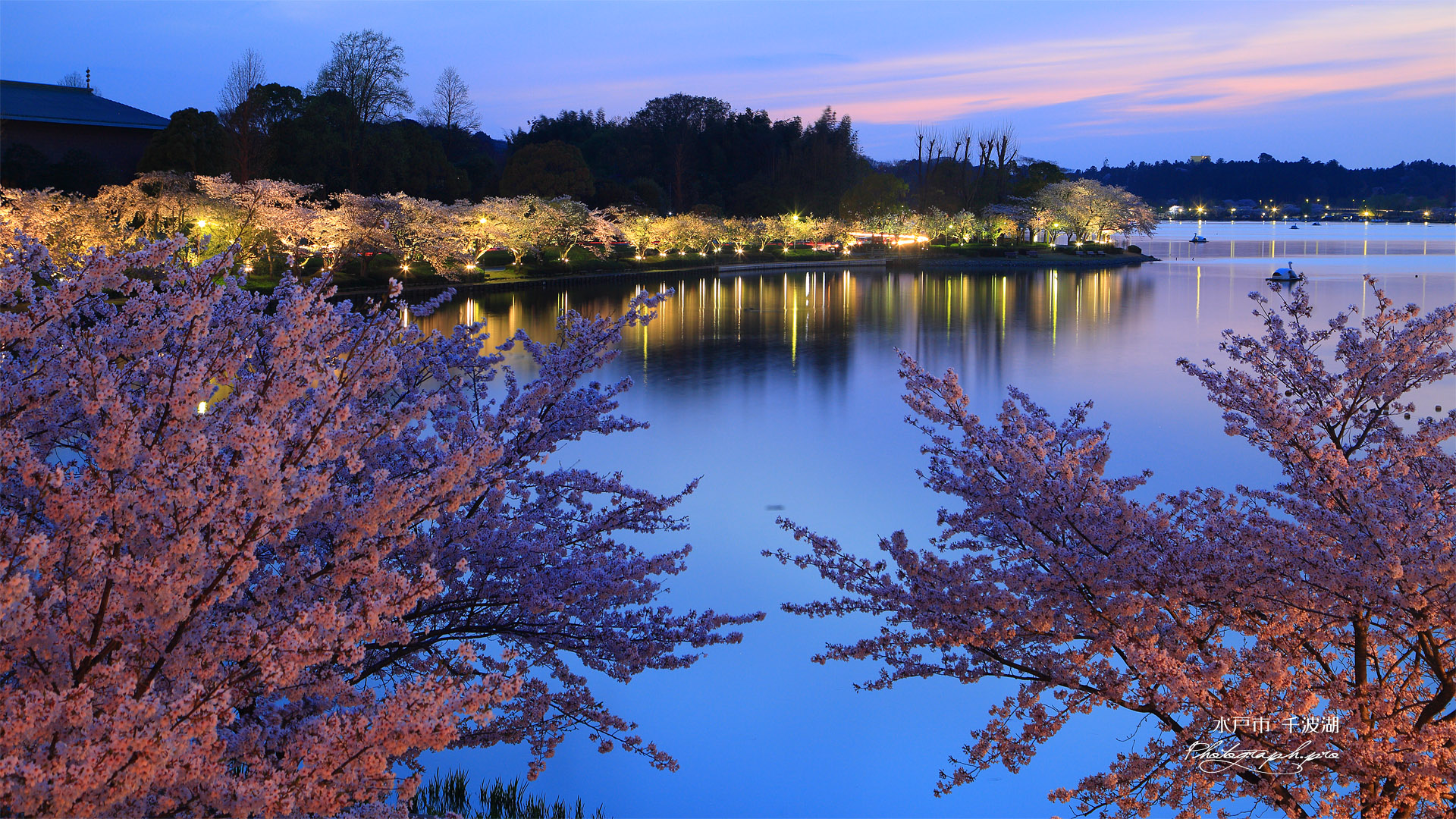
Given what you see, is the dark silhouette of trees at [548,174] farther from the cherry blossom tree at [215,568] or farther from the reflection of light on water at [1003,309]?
the cherry blossom tree at [215,568]

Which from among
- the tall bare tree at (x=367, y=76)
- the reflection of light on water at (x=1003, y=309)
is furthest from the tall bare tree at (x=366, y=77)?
the reflection of light on water at (x=1003, y=309)

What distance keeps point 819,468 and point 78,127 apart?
42156 millimetres

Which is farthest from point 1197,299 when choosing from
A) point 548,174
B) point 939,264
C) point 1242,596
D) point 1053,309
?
point 1242,596

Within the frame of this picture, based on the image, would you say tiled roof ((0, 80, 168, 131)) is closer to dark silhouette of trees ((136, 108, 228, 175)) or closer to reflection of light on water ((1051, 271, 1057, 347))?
dark silhouette of trees ((136, 108, 228, 175))

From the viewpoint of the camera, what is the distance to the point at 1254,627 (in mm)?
3629

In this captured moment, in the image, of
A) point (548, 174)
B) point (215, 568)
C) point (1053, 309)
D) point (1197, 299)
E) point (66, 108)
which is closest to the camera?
point (215, 568)

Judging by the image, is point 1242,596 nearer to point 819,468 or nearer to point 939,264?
point 819,468

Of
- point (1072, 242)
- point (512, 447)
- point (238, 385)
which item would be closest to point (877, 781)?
point (512, 447)

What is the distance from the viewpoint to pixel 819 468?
11.5m

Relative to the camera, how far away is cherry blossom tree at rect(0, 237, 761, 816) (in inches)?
75.4

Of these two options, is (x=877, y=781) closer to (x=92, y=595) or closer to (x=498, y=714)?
(x=498, y=714)

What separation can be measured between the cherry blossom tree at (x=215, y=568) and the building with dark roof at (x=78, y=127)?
125ft

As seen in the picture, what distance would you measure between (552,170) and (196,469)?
53305 mm

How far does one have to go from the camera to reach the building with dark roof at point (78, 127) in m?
36.1
